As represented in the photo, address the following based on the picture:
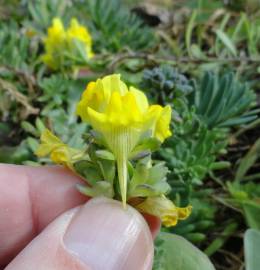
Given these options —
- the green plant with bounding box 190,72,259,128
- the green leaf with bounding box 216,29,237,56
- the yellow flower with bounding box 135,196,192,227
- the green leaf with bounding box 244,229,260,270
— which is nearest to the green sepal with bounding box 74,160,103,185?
the yellow flower with bounding box 135,196,192,227

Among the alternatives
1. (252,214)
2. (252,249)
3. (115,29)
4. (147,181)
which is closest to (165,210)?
(147,181)

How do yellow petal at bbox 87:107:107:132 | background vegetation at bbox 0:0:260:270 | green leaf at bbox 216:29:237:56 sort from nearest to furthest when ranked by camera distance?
yellow petal at bbox 87:107:107:132, background vegetation at bbox 0:0:260:270, green leaf at bbox 216:29:237:56

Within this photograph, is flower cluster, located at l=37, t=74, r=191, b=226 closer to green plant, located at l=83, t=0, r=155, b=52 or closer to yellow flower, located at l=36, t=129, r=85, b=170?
yellow flower, located at l=36, t=129, r=85, b=170

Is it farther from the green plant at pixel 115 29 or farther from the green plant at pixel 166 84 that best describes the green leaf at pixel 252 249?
the green plant at pixel 115 29

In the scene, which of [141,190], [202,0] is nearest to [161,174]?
[141,190]

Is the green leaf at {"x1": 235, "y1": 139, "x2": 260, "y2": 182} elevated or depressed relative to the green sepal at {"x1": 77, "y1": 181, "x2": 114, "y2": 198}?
depressed

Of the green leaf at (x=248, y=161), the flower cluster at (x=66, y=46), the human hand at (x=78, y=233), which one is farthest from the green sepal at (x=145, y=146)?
the flower cluster at (x=66, y=46)

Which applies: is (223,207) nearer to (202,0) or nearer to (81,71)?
(81,71)
